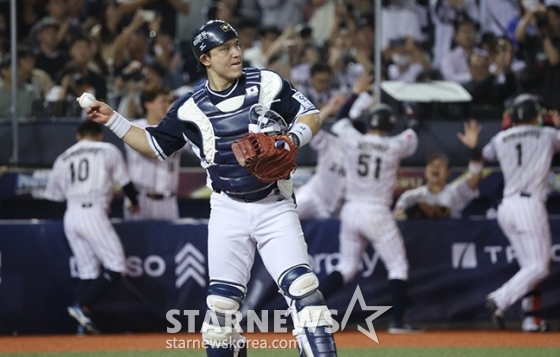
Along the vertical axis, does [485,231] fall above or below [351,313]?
above

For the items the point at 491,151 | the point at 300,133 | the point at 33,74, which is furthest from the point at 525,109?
the point at 33,74

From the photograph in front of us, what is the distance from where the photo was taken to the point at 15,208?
10258mm

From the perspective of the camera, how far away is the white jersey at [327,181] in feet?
32.3

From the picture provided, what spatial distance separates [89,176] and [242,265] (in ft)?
13.7

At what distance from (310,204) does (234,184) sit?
17.5ft

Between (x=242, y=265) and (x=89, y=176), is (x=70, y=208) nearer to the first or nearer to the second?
(x=89, y=176)

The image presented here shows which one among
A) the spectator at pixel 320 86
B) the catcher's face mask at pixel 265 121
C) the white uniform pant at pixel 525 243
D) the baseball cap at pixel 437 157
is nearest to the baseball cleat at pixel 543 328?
the white uniform pant at pixel 525 243

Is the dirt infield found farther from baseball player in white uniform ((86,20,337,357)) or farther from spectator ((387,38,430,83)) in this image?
spectator ((387,38,430,83))

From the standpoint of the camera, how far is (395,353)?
22.9 ft

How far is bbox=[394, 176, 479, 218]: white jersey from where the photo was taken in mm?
9164

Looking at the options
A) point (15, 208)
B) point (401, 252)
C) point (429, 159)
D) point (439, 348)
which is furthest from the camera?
point (15, 208)

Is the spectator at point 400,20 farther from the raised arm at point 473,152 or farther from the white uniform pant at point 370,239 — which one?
the white uniform pant at point 370,239

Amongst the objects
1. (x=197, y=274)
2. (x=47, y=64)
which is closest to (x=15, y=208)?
(x=47, y=64)

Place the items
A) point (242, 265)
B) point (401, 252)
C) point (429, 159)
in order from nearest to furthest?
point (242, 265)
point (401, 252)
point (429, 159)
